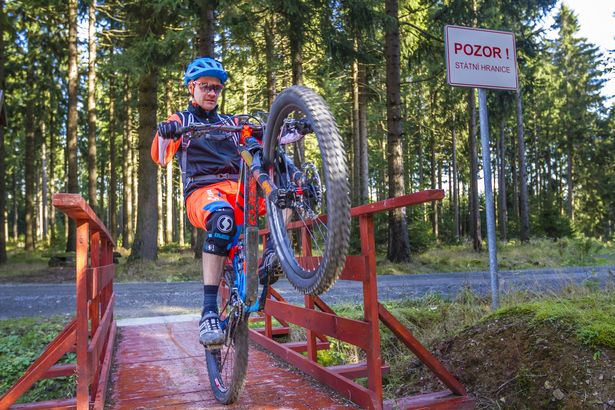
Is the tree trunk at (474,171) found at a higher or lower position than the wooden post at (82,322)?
higher

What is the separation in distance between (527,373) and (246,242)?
1.92 m

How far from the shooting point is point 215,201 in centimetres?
325

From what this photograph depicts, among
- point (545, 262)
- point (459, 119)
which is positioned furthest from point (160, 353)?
point (459, 119)

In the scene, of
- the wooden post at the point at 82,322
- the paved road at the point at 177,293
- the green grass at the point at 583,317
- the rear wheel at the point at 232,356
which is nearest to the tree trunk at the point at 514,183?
the paved road at the point at 177,293

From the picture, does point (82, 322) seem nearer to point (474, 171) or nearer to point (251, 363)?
point (251, 363)

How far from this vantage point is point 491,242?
191 inches

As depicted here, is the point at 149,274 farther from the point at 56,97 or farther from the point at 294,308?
the point at 56,97

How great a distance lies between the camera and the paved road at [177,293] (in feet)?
26.0

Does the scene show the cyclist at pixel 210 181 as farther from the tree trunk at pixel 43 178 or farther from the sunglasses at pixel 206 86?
the tree trunk at pixel 43 178

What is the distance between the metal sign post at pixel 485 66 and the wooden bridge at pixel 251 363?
1.94 m

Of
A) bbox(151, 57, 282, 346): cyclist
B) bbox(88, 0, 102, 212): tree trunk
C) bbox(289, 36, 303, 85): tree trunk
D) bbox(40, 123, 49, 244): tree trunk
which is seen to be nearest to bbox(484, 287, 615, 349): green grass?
bbox(151, 57, 282, 346): cyclist

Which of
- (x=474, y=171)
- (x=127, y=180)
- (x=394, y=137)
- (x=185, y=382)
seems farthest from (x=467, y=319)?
(x=127, y=180)

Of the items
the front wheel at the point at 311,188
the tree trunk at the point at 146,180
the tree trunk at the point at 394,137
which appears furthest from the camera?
the tree trunk at the point at 146,180

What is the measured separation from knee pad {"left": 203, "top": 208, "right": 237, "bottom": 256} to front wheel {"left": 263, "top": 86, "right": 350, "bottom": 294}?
34 centimetres
